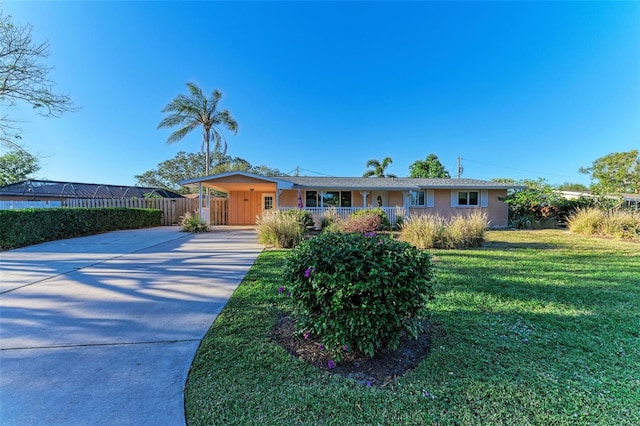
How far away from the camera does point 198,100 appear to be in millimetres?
18656

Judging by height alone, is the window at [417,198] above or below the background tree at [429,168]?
below

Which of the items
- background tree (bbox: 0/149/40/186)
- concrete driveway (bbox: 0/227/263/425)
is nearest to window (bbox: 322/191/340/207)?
concrete driveway (bbox: 0/227/263/425)

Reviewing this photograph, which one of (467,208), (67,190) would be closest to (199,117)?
Result: (67,190)

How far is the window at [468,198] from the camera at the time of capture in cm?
1630

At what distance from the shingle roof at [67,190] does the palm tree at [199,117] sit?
21.5 ft

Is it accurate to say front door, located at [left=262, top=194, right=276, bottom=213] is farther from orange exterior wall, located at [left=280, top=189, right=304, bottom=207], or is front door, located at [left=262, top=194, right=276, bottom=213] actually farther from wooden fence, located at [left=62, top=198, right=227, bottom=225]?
wooden fence, located at [left=62, top=198, right=227, bottom=225]

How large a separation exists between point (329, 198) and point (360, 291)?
14.4 m

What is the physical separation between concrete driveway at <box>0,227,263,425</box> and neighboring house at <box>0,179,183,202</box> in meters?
15.6

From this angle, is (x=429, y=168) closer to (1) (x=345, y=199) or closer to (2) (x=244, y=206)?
(1) (x=345, y=199)

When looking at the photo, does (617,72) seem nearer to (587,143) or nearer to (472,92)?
(472,92)

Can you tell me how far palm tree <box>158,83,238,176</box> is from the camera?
18328mm

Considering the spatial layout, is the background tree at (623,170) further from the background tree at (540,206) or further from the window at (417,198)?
the window at (417,198)

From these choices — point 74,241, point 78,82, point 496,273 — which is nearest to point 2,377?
point 496,273

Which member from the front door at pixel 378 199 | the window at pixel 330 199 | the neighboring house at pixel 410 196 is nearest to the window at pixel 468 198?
the neighboring house at pixel 410 196
